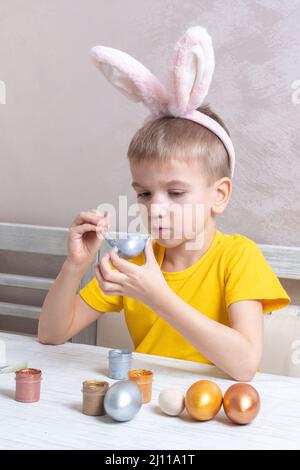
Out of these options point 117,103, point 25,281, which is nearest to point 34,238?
point 25,281

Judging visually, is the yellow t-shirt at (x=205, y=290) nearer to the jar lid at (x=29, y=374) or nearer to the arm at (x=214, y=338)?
the arm at (x=214, y=338)

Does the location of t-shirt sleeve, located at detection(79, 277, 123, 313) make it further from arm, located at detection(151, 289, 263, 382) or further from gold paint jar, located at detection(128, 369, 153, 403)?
gold paint jar, located at detection(128, 369, 153, 403)

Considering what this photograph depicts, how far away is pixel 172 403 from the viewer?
2.78 feet

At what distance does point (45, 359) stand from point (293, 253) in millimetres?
704

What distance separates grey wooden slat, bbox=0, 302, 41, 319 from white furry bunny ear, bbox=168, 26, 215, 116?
0.96 m

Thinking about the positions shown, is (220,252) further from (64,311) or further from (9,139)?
(9,139)

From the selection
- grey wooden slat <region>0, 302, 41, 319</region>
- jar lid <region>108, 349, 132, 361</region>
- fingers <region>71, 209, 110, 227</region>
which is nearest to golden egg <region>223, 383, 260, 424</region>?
jar lid <region>108, 349, 132, 361</region>

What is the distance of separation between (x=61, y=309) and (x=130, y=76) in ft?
1.50

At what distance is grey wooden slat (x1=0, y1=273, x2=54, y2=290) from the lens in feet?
6.04

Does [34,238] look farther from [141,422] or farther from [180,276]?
[141,422]

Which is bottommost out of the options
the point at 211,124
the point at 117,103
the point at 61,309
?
the point at 61,309

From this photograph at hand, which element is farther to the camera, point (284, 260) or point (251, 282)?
point (284, 260)

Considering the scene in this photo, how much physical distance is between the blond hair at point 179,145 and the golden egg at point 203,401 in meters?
0.45

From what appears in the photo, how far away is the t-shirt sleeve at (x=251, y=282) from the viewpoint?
1147 millimetres
